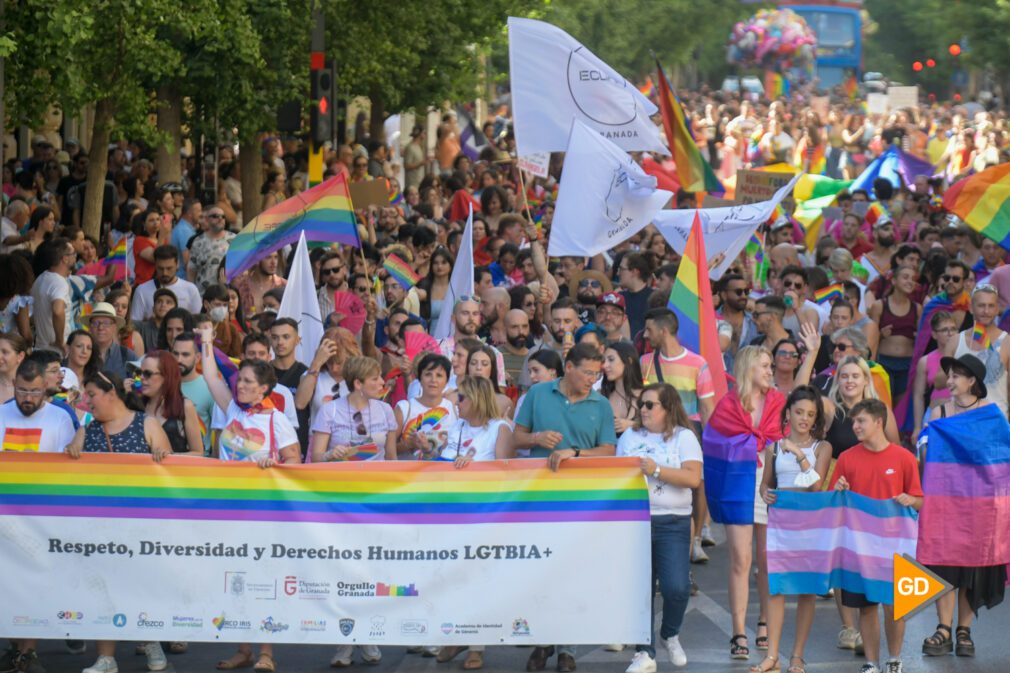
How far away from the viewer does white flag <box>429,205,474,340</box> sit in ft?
44.8

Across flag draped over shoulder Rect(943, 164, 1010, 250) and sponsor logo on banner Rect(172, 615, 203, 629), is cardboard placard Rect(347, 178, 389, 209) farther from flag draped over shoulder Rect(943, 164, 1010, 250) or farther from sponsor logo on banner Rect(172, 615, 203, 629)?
sponsor logo on banner Rect(172, 615, 203, 629)

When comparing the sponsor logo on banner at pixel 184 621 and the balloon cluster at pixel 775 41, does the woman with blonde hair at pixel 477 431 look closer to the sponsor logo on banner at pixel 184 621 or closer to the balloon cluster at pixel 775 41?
the sponsor logo on banner at pixel 184 621

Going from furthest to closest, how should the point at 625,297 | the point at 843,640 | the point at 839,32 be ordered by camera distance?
the point at 839,32 → the point at 625,297 → the point at 843,640

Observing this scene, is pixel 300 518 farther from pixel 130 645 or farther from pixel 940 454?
pixel 940 454

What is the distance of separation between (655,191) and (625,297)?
918 millimetres

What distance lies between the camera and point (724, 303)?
13766 mm

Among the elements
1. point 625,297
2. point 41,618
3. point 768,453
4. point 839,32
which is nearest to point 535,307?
point 625,297

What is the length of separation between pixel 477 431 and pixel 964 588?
267 centimetres

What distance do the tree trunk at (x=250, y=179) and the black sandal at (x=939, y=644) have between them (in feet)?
42.9

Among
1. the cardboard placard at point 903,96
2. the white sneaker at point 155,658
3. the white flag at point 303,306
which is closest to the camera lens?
the white sneaker at point 155,658

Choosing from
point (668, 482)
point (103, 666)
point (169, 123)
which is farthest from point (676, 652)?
point (169, 123)

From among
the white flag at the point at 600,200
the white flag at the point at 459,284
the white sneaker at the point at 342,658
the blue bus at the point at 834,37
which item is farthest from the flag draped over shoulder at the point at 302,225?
the blue bus at the point at 834,37

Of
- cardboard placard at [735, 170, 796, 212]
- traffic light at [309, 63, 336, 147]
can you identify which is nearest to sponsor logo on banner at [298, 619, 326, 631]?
traffic light at [309, 63, 336, 147]

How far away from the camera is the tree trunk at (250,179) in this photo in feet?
72.2
